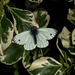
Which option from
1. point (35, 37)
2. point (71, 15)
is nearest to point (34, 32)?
point (35, 37)

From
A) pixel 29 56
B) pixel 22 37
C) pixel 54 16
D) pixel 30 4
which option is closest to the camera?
pixel 22 37

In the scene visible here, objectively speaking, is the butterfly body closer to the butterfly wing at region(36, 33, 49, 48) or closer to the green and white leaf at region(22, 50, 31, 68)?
the butterfly wing at region(36, 33, 49, 48)

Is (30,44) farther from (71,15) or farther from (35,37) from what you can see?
(71,15)

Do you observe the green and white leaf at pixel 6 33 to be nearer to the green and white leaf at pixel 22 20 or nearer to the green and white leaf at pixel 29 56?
the green and white leaf at pixel 22 20

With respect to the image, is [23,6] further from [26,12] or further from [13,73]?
[13,73]

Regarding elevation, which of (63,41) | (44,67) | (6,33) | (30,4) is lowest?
(44,67)

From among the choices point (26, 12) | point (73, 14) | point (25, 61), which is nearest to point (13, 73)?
point (25, 61)
